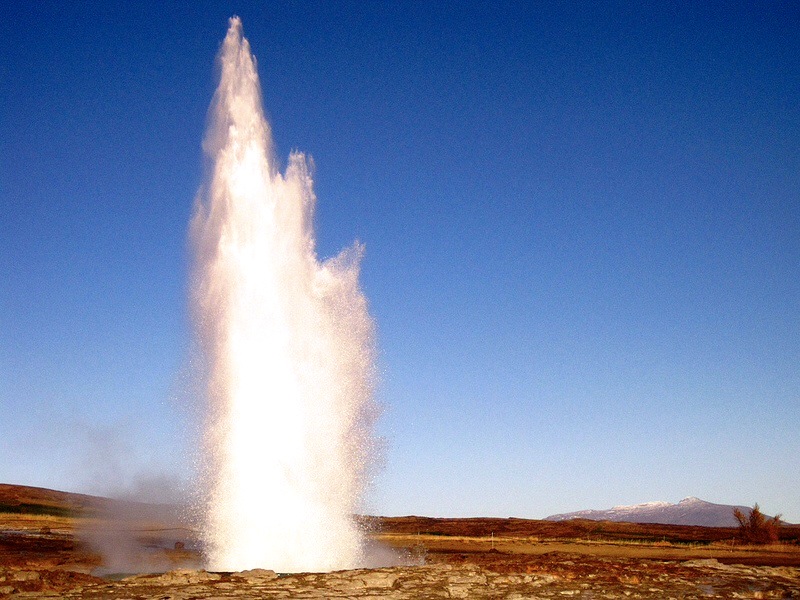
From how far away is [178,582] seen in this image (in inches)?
683

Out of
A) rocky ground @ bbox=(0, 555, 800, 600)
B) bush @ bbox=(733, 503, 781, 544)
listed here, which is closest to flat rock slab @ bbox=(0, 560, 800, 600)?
rocky ground @ bbox=(0, 555, 800, 600)

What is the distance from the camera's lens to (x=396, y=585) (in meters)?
17.8

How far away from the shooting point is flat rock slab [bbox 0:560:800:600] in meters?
16.0

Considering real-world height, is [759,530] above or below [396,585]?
above

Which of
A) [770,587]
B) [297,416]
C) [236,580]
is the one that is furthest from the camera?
[297,416]

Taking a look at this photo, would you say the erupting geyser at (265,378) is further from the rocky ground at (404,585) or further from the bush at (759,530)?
the bush at (759,530)

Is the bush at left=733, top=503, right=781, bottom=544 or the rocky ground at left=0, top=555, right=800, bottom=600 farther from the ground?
the bush at left=733, top=503, right=781, bottom=544

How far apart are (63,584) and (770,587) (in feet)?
58.8

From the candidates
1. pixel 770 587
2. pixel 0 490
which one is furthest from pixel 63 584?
pixel 0 490

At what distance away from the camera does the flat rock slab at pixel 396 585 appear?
52.4ft

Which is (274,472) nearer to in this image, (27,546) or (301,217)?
(301,217)

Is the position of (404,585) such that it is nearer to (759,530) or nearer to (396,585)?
(396,585)

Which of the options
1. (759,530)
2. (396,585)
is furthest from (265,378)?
(759,530)

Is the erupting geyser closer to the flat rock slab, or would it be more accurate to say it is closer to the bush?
the flat rock slab
